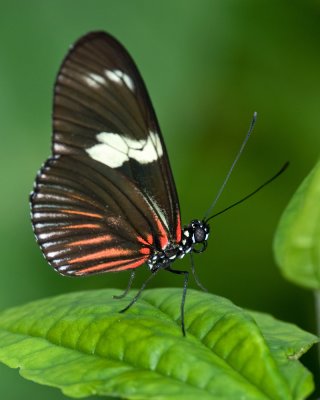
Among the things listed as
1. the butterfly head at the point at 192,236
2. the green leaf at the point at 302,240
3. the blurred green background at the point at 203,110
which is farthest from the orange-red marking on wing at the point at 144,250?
the green leaf at the point at 302,240

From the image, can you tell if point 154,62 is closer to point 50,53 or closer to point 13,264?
point 50,53

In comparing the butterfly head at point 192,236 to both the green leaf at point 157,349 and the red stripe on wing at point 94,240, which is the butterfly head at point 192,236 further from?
the green leaf at point 157,349

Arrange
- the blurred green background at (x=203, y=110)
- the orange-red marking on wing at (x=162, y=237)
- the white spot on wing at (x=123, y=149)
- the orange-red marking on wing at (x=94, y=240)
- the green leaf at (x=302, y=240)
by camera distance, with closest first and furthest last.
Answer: the green leaf at (x=302, y=240)
the white spot on wing at (x=123, y=149)
the orange-red marking on wing at (x=162, y=237)
the orange-red marking on wing at (x=94, y=240)
the blurred green background at (x=203, y=110)

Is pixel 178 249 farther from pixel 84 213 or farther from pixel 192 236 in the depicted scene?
pixel 84 213

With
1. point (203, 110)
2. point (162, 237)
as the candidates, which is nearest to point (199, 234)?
point (162, 237)

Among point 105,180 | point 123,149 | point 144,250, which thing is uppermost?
point 123,149

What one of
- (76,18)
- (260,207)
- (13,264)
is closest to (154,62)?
(76,18)
